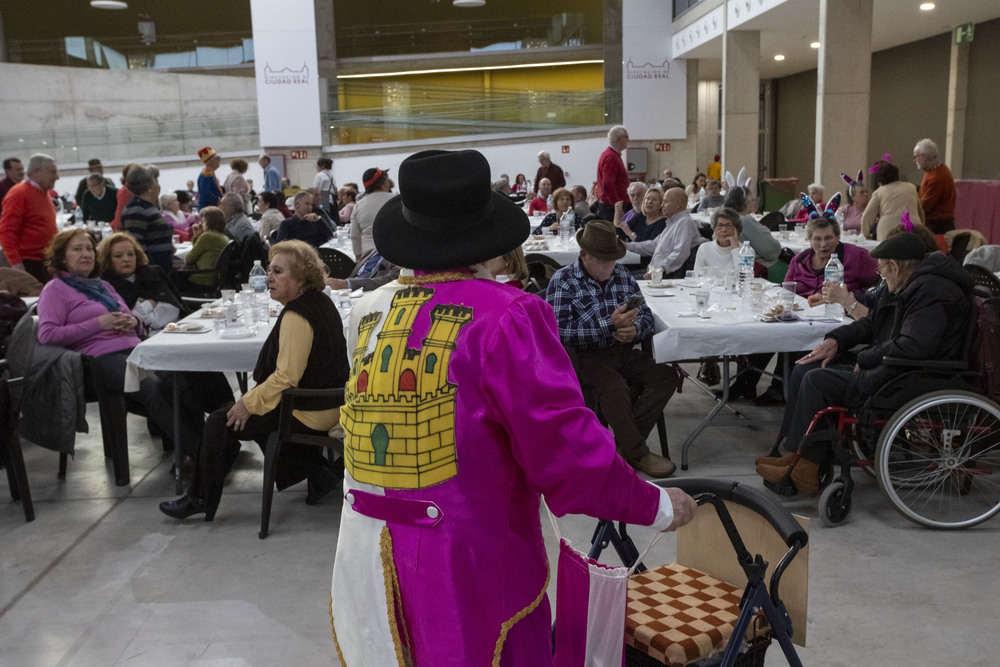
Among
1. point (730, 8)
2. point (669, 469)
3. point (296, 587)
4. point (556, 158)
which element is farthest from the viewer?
point (556, 158)

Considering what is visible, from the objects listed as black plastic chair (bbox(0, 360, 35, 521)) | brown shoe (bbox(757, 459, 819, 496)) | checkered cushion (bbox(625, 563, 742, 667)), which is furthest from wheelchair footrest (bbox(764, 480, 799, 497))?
black plastic chair (bbox(0, 360, 35, 521))

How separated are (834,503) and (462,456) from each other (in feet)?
9.17

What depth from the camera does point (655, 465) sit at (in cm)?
461

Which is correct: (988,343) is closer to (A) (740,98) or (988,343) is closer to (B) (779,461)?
(B) (779,461)

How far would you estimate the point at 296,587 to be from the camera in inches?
142

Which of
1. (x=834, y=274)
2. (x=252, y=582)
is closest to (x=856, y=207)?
(x=834, y=274)

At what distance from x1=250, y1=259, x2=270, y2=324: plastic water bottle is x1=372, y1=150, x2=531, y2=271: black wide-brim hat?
3506mm

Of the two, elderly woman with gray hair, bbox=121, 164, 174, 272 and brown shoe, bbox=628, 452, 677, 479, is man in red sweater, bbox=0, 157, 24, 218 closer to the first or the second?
elderly woman with gray hair, bbox=121, 164, 174, 272

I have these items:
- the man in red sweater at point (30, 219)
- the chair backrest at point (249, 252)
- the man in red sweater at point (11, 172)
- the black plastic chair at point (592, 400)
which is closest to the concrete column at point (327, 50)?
the man in red sweater at point (11, 172)

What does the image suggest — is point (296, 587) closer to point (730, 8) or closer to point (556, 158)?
point (730, 8)

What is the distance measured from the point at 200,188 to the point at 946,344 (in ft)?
31.4

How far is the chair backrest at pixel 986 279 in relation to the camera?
454 cm

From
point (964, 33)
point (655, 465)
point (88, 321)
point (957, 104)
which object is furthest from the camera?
point (957, 104)

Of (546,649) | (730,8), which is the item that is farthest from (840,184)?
(546,649)
